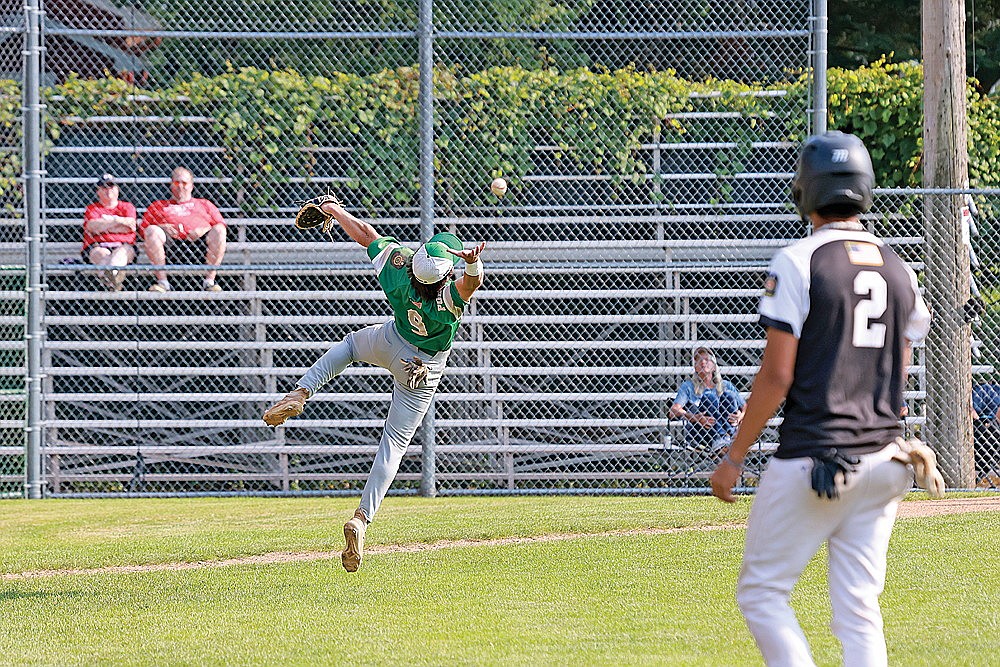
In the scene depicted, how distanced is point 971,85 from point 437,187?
6.12m

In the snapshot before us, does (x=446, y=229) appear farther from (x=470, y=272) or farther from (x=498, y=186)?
(x=470, y=272)

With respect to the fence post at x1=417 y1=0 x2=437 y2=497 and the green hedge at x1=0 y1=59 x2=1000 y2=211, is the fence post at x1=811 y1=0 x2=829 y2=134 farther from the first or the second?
the fence post at x1=417 y1=0 x2=437 y2=497

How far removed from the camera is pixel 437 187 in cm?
1291

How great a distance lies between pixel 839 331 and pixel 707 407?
8204mm

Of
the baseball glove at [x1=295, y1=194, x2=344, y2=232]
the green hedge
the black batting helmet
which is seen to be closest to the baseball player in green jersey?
the baseball glove at [x1=295, y1=194, x2=344, y2=232]

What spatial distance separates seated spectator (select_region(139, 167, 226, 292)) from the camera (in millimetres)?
12258

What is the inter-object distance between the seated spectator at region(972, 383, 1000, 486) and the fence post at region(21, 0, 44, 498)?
8.58 meters

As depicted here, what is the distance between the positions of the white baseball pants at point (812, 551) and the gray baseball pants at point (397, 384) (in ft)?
12.2

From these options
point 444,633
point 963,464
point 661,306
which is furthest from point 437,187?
point 444,633

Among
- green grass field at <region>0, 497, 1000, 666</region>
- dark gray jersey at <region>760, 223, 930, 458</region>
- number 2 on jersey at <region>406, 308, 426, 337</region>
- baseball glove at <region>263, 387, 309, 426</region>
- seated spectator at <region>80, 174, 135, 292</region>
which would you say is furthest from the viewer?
seated spectator at <region>80, 174, 135, 292</region>

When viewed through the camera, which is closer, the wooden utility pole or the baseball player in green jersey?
the baseball player in green jersey

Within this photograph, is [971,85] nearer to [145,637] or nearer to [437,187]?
[437,187]

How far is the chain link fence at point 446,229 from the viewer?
1260 centimetres


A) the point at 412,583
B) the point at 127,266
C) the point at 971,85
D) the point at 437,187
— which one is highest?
the point at 971,85
